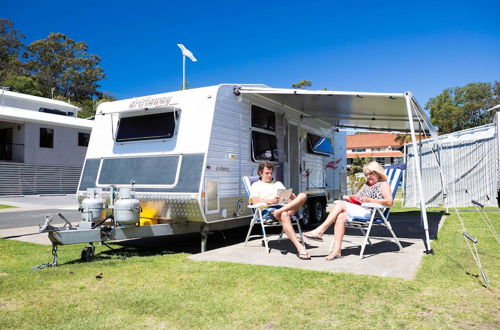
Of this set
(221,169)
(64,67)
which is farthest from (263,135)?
(64,67)

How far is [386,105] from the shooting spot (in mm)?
6590

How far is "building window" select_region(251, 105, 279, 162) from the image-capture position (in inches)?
261

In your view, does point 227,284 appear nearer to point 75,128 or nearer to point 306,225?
point 306,225

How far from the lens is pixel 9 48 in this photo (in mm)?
47688

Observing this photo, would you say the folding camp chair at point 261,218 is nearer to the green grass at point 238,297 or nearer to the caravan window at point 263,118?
the green grass at point 238,297

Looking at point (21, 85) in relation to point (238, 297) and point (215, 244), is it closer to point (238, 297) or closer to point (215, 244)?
point (215, 244)

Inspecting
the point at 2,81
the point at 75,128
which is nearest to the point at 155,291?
the point at 75,128

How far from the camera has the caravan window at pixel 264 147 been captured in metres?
6.61

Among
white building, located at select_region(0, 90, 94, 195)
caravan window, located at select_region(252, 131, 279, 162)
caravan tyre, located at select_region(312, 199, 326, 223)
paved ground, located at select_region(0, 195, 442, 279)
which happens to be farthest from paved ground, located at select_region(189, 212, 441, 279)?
white building, located at select_region(0, 90, 94, 195)

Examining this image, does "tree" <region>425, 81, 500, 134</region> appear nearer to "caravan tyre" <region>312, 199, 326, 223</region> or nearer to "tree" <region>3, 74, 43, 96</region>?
"caravan tyre" <region>312, 199, 326, 223</region>

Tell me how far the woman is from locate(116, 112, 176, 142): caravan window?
2.49 metres

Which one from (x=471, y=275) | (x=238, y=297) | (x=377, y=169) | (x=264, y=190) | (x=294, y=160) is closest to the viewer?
(x=238, y=297)

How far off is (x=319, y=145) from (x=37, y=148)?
607 inches

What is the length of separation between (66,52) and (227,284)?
51.9m
